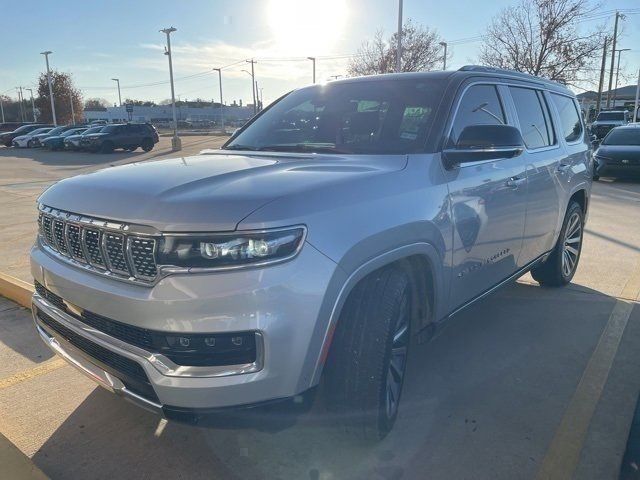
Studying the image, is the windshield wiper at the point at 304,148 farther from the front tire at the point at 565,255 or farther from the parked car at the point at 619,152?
the parked car at the point at 619,152

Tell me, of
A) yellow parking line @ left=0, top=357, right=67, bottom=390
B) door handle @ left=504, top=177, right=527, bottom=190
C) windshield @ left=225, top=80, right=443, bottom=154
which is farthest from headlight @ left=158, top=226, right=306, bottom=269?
yellow parking line @ left=0, top=357, right=67, bottom=390

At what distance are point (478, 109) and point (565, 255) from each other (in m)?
2.46

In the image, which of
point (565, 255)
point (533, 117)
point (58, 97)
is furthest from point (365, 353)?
point (58, 97)

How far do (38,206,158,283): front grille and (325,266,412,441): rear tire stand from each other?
2.91 feet

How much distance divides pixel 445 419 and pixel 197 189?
1.91 metres

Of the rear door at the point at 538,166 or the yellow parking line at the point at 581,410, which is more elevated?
the rear door at the point at 538,166

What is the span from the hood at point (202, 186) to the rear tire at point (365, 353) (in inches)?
21.1

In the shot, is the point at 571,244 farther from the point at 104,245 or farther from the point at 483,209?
Answer: the point at 104,245

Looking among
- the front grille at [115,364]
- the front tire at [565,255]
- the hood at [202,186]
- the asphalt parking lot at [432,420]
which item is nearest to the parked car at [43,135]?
the asphalt parking lot at [432,420]

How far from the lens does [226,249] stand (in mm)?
2074

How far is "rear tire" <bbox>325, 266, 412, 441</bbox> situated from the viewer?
2.43 meters

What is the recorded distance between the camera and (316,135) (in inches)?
137

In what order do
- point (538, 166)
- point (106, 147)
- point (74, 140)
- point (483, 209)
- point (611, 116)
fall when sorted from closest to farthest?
point (483, 209) < point (538, 166) < point (106, 147) < point (74, 140) < point (611, 116)

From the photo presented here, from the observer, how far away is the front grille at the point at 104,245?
2178 mm
